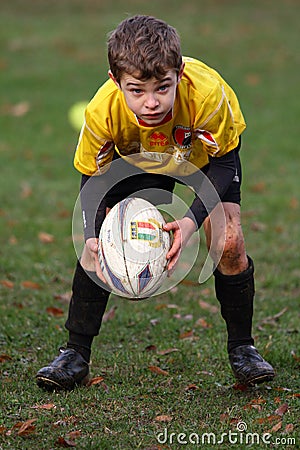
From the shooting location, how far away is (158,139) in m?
3.88

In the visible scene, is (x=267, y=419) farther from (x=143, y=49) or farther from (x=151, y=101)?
(x=143, y=49)

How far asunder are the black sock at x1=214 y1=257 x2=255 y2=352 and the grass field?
25cm

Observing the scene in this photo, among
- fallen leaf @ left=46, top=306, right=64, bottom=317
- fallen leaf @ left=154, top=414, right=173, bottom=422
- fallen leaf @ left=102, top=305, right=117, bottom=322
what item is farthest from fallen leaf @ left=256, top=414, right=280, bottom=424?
fallen leaf @ left=46, top=306, right=64, bottom=317

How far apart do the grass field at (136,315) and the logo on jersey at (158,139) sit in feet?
4.08

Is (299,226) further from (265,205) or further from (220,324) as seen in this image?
(220,324)

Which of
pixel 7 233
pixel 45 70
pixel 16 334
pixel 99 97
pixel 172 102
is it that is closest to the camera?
pixel 172 102

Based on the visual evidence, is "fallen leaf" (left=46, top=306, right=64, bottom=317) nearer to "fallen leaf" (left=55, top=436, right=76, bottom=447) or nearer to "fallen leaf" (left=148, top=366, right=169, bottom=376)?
"fallen leaf" (left=148, top=366, right=169, bottom=376)

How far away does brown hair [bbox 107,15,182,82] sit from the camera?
3482 millimetres

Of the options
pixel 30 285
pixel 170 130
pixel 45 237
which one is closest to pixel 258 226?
pixel 45 237

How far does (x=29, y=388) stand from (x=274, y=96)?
1091 centimetres

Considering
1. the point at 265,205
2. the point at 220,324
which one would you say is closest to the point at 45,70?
the point at 265,205

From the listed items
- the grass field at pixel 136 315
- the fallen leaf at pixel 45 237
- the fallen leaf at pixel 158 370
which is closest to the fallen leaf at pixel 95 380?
the grass field at pixel 136 315

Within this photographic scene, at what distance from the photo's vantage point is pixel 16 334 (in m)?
4.99
